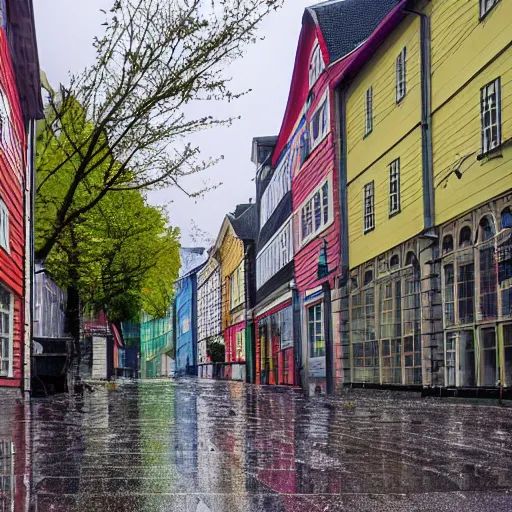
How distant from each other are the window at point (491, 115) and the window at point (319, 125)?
34.4 feet

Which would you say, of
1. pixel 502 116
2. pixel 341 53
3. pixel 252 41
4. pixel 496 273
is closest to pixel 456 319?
pixel 496 273

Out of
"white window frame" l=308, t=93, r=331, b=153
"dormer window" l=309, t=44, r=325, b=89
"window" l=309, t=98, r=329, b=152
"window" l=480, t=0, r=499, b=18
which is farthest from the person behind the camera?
"dormer window" l=309, t=44, r=325, b=89

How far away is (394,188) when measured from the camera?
64.9ft

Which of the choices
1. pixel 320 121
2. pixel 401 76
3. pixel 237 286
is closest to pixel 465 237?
pixel 401 76

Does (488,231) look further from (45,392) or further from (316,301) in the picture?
(316,301)

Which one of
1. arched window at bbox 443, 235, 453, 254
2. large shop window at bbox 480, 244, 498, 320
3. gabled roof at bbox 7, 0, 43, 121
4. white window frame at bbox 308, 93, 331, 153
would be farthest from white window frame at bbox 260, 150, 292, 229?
large shop window at bbox 480, 244, 498, 320

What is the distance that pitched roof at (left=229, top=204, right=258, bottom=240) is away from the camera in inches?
1967

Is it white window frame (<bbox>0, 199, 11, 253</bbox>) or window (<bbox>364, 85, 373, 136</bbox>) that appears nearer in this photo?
white window frame (<bbox>0, 199, 11, 253</bbox>)

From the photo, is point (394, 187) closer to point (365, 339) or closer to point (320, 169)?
point (365, 339)

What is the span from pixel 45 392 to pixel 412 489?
1463 cm

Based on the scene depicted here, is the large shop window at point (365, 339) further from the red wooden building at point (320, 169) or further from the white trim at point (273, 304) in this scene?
the white trim at point (273, 304)

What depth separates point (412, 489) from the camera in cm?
494

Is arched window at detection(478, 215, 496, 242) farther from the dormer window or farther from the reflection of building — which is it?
the dormer window

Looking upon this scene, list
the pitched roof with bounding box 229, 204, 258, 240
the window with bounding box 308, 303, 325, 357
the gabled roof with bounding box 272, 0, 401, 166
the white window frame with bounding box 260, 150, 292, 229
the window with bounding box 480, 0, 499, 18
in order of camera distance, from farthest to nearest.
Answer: the pitched roof with bounding box 229, 204, 258, 240, the white window frame with bounding box 260, 150, 292, 229, the window with bounding box 308, 303, 325, 357, the gabled roof with bounding box 272, 0, 401, 166, the window with bounding box 480, 0, 499, 18
